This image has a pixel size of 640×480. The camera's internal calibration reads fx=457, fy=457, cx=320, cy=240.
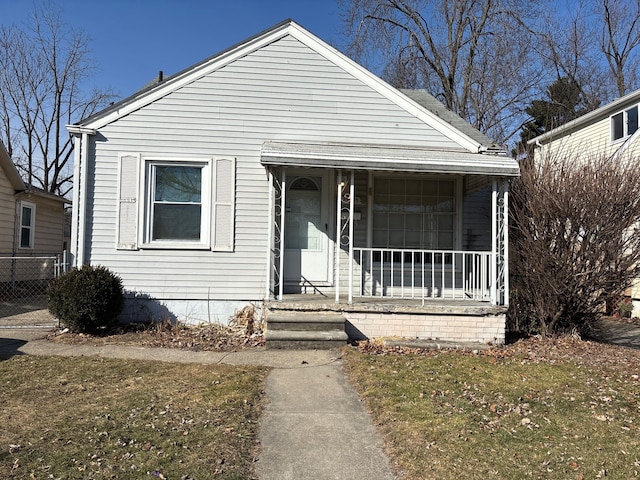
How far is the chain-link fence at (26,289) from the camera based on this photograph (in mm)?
8633

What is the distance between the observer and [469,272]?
8.90m

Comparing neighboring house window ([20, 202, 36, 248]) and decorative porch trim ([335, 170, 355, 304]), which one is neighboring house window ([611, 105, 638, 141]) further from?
neighboring house window ([20, 202, 36, 248])

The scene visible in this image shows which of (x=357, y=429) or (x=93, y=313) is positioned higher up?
(x=93, y=313)

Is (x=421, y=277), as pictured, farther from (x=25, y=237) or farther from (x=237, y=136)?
(x=25, y=237)

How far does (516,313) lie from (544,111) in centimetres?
1974

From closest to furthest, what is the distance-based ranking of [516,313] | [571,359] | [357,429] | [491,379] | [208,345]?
[357,429] → [491,379] → [571,359] → [208,345] → [516,313]

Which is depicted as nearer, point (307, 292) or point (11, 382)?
point (11, 382)

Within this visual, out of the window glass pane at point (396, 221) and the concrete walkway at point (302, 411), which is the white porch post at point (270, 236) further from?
the window glass pane at point (396, 221)

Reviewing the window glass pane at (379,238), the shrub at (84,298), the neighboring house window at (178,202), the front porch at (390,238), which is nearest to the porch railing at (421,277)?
the front porch at (390,238)

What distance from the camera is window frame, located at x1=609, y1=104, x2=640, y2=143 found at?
13562 mm

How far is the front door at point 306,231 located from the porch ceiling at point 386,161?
105cm

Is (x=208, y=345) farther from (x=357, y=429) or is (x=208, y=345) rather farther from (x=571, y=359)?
(x=571, y=359)

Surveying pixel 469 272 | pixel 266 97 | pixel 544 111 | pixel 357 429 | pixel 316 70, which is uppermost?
pixel 544 111

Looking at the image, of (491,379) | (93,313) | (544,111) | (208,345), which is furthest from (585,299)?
(544,111)
